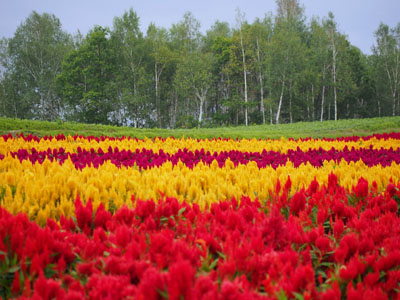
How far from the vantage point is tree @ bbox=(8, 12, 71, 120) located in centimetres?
3869

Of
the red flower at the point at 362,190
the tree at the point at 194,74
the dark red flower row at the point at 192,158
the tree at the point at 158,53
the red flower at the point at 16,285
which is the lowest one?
the red flower at the point at 16,285

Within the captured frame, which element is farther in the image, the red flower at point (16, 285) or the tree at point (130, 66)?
the tree at point (130, 66)

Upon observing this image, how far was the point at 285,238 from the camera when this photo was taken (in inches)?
78.4

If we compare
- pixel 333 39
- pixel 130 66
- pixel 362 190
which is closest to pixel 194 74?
pixel 130 66

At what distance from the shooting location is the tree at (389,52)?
43219 millimetres

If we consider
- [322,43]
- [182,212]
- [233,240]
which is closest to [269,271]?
[233,240]

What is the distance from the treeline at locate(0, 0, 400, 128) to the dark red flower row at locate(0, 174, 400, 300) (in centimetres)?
3485

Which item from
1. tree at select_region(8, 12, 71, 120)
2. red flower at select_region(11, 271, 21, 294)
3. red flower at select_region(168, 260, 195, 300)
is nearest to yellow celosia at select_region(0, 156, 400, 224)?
red flower at select_region(11, 271, 21, 294)

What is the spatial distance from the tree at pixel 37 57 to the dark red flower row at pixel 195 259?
4039 centimetres

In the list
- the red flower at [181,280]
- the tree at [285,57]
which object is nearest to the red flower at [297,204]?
the red flower at [181,280]

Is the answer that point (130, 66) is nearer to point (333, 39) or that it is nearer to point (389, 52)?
point (333, 39)

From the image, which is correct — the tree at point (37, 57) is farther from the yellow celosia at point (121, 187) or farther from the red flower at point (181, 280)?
the red flower at point (181, 280)

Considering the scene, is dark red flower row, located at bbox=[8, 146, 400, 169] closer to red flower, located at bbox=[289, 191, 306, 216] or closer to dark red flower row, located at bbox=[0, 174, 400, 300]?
red flower, located at bbox=[289, 191, 306, 216]

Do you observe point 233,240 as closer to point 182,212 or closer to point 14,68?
point 182,212
